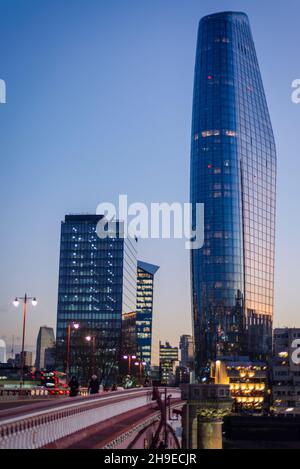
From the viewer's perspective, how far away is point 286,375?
185 metres

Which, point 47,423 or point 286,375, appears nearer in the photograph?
point 47,423

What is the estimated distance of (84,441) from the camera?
23781mm

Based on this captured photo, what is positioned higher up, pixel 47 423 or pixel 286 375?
pixel 47 423

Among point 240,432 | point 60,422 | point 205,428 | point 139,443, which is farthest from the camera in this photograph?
point 240,432

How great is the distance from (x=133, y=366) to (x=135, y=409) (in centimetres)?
14404

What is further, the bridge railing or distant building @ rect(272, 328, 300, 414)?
distant building @ rect(272, 328, 300, 414)

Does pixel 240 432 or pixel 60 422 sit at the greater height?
pixel 60 422

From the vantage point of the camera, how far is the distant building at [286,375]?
180m

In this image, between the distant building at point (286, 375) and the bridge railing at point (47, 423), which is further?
the distant building at point (286, 375)

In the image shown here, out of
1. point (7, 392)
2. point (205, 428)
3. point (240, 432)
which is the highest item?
point (7, 392)

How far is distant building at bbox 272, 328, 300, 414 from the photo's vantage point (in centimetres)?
17950
